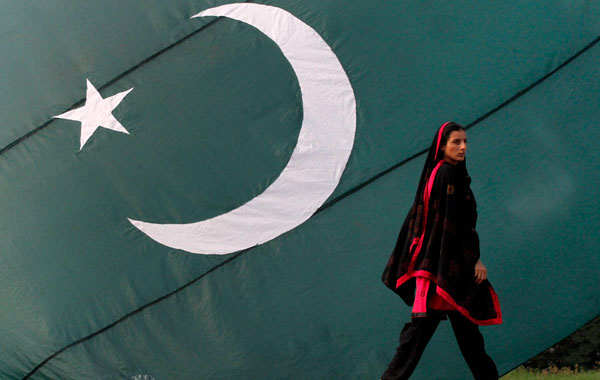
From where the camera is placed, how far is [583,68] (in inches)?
150

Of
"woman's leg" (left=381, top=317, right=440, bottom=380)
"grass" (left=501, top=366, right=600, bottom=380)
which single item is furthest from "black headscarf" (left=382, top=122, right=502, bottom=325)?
"grass" (left=501, top=366, right=600, bottom=380)

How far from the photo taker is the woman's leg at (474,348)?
3.18 metres

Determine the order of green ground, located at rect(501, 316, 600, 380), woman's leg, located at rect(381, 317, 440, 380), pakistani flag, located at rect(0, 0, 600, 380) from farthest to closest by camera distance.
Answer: green ground, located at rect(501, 316, 600, 380) → pakistani flag, located at rect(0, 0, 600, 380) → woman's leg, located at rect(381, 317, 440, 380)

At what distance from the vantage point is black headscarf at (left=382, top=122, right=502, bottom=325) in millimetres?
3057

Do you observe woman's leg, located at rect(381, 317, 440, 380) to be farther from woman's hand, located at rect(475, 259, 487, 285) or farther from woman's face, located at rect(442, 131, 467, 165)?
woman's face, located at rect(442, 131, 467, 165)

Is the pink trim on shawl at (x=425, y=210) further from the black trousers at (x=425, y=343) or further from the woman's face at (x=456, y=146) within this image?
the black trousers at (x=425, y=343)

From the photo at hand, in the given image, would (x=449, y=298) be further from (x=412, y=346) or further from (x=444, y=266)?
(x=412, y=346)

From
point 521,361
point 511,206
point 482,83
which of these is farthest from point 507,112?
point 521,361

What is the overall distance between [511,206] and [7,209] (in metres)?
2.41

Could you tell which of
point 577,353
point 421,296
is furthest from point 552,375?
point 421,296

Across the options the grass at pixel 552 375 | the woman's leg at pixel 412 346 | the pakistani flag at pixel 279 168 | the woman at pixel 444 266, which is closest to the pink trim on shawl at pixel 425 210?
the woman at pixel 444 266

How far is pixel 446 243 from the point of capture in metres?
3.06

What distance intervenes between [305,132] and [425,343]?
46.6 inches

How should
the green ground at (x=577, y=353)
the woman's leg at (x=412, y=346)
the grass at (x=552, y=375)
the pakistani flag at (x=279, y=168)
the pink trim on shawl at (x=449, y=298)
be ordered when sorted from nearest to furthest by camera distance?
1. the pink trim on shawl at (x=449, y=298)
2. the woman's leg at (x=412, y=346)
3. the pakistani flag at (x=279, y=168)
4. the grass at (x=552, y=375)
5. the green ground at (x=577, y=353)
